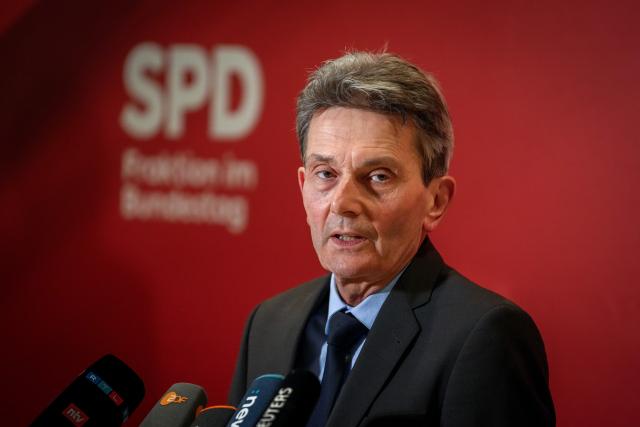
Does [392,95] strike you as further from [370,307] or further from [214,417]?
[214,417]

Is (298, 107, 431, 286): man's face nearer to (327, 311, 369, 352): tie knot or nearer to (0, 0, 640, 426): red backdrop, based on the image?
(327, 311, 369, 352): tie knot

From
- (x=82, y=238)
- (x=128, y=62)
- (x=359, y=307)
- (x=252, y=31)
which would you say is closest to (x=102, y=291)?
(x=82, y=238)

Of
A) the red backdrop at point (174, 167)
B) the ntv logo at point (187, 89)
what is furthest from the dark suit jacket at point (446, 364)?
the ntv logo at point (187, 89)

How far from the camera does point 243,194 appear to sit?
106 inches

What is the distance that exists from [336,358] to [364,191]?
32cm

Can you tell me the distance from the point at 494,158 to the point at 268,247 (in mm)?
849

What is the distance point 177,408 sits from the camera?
107 cm

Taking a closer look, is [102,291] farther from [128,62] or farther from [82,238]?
[128,62]

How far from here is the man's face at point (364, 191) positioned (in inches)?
55.3

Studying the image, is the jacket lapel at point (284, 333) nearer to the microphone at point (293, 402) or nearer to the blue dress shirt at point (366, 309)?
the blue dress shirt at point (366, 309)

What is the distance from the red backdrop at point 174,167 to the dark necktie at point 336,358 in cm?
113

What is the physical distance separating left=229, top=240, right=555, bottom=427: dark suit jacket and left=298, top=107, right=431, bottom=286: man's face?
0.10 metres

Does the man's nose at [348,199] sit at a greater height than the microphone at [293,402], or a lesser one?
greater

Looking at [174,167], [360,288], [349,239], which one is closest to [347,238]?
[349,239]
